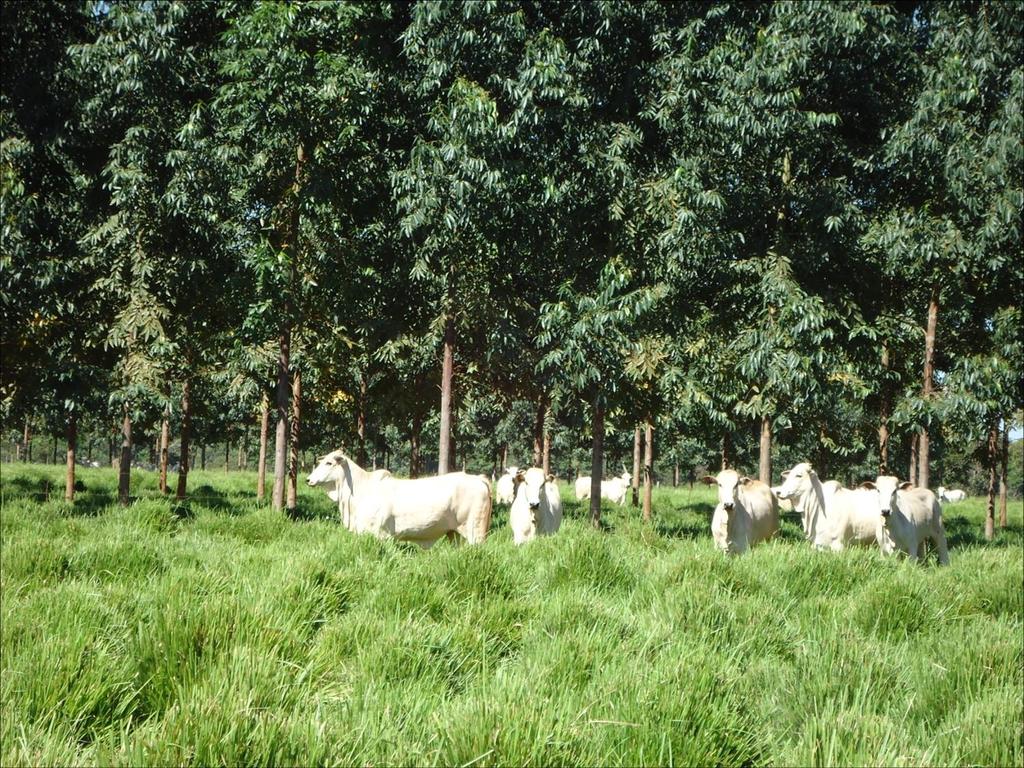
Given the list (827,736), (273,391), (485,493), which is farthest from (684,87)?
(827,736)

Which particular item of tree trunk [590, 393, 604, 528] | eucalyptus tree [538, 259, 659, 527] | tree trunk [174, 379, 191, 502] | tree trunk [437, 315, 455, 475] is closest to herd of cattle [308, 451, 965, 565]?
tree trunk [590, 393, 604, 528]

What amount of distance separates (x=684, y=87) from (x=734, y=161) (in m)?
1.56

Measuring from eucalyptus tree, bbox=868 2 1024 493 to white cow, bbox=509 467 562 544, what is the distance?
277 inches

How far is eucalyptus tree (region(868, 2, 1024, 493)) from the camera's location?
40.8 ft

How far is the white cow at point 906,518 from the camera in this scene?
10219 mm

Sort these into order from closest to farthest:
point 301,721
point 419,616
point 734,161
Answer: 1. point 301,721
2. point 419,616
3. point 734,161

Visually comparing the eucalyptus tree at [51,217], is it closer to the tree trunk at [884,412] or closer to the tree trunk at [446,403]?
the tree trunk at [446,403]

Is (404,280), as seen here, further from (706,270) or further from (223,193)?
(706,270)

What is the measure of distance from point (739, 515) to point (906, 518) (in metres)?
2.29

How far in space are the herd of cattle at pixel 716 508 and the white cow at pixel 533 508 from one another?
14 millimetres

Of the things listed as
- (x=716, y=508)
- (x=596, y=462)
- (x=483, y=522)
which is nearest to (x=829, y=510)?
(x=716, y=508)

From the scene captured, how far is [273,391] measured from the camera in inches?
613

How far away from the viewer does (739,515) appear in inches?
419

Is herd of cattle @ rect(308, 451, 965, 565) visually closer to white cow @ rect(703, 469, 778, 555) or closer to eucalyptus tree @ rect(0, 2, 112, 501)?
white cow @ rect(703, 469, 778, 555)
